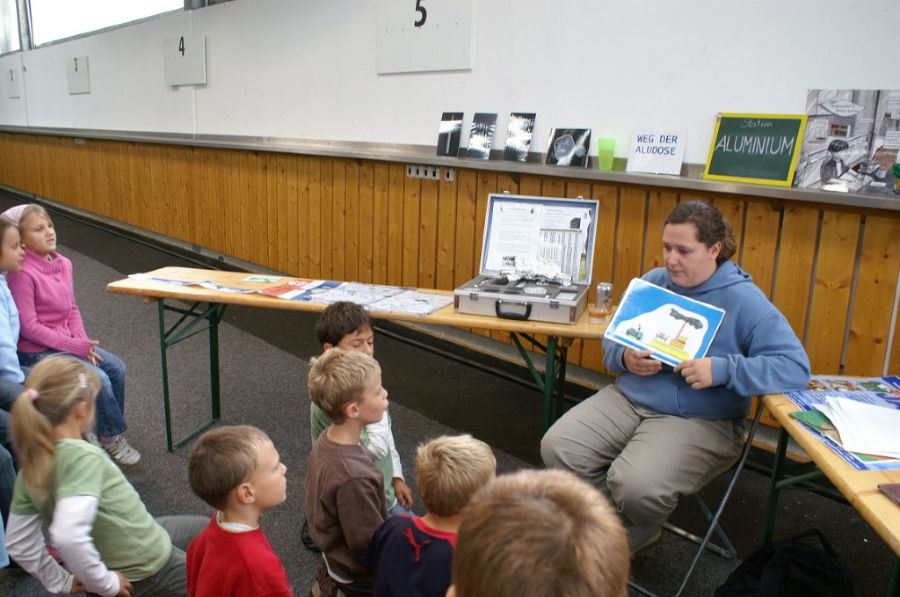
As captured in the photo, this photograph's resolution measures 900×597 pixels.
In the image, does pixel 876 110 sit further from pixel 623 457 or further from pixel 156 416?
pixel 156 416

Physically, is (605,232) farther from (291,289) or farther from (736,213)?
(291,289)

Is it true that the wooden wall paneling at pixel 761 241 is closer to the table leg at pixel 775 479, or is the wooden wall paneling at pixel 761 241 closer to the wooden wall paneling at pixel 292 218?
the table leg at pixel 775 479

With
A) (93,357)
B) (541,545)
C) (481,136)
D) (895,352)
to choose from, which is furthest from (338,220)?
(541,545)

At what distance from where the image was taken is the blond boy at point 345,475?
1699 mm

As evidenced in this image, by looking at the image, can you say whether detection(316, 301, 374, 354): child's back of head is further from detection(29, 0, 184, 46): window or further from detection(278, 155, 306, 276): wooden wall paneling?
detection(29, 0, 184, 46): window

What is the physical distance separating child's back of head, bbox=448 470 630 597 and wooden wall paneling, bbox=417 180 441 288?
373cm

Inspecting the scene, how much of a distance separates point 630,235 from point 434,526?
2.38 meters

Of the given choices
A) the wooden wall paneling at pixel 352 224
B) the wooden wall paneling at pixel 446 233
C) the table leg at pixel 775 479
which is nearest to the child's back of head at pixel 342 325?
the table leg at pixel 775 479

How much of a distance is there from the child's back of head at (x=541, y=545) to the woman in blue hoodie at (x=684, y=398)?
55.7 inches

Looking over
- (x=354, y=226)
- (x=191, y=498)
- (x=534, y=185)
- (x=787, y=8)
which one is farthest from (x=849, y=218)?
(x=354, y=226)

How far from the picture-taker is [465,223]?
14.0 feet

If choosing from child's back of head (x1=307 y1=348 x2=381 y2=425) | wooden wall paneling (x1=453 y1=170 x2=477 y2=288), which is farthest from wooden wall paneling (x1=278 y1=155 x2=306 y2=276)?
child's back of head (x1=307 y1=348 x2=381 y2=425)

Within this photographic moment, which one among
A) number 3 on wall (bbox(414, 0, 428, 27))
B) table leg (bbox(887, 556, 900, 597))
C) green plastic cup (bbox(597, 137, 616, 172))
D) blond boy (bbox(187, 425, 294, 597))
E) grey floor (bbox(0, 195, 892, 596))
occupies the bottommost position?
grey floor (bbox(0, 195, 892, 596))

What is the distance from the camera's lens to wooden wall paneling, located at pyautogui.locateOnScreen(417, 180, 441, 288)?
4.43 metres
